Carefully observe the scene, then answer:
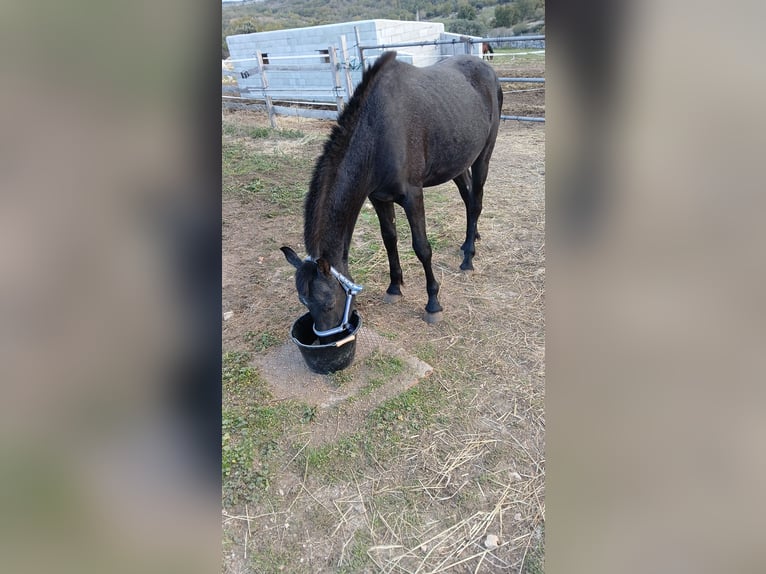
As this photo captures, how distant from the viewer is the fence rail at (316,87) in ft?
29.4

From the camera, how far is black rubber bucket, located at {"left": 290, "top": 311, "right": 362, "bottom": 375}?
2912mm

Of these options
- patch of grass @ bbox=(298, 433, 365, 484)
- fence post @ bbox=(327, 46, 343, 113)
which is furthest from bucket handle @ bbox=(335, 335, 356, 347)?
fence post @ bbox=(327, 46, 343, 113)

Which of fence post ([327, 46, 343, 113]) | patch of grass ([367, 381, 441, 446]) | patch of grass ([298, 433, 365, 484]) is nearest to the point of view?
patch of grass ([298, 433, 365, 484])

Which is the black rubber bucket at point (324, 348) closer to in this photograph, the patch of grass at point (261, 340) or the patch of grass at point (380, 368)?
the patch of grass at point (380, 368)

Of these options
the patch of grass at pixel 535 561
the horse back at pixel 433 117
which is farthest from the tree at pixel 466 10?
the patch of grass at pixel 535 561

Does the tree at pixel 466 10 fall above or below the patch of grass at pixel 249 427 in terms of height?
above

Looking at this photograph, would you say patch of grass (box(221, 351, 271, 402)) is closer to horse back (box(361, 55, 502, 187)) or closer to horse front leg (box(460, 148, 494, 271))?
horse back (box(361, 55, 502, 187))

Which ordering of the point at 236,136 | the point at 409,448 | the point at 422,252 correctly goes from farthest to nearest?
the point at 236,136 < the point at 422,252 < the point at 409,448
